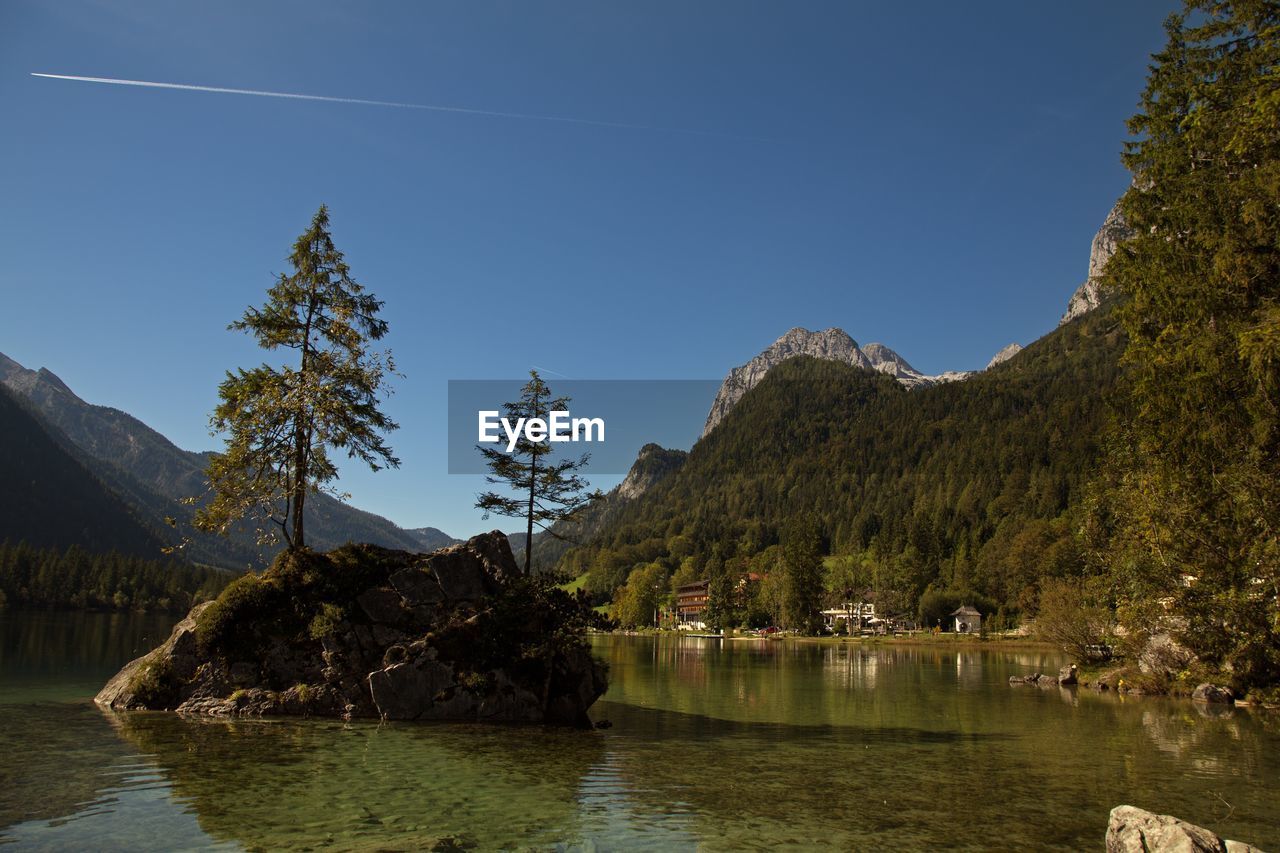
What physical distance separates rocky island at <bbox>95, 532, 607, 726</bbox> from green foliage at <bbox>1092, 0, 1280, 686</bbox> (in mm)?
20938

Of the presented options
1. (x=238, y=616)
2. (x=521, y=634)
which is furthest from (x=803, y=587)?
(x=238, y=616)

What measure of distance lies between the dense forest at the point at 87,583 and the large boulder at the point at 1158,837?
16651 cm

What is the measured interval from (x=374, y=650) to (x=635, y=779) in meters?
13.0

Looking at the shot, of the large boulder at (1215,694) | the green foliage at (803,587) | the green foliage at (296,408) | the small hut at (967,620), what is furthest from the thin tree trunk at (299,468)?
the small hut at (967,620)

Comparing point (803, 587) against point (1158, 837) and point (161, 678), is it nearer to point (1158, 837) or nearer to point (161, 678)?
point (161, 678)

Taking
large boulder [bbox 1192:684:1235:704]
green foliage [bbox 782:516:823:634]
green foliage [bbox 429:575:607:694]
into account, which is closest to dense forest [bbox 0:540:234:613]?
green foliage [bbox 782:516:823:634]

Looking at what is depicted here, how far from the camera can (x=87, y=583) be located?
529ft

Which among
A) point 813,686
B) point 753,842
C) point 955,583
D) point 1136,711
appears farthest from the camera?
point 955,583

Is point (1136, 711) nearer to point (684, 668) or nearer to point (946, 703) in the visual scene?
point (946, 703)

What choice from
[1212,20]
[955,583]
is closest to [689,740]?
[1212,20]

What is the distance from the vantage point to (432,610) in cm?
2816

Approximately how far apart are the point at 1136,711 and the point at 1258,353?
2417cm

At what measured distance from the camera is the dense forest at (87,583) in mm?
153125

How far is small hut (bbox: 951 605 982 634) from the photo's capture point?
139625 millimetres
